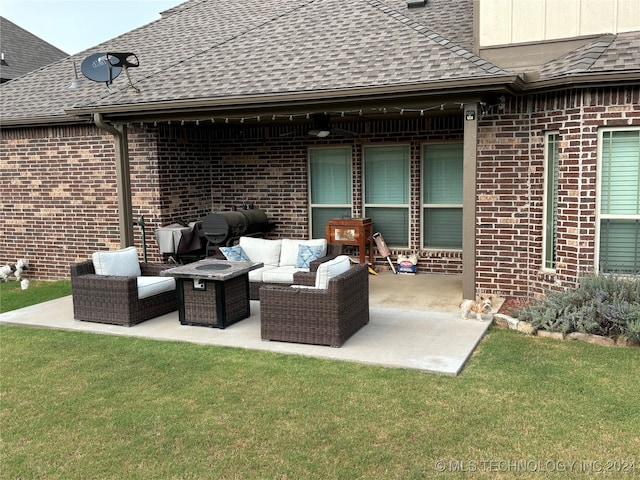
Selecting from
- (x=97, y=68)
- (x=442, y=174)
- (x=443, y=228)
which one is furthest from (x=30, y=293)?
(x=442, y=174)

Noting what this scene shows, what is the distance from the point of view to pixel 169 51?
1187cm

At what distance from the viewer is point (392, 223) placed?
34.9ft

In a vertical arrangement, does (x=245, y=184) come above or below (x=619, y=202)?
above

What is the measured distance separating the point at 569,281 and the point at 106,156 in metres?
7.60

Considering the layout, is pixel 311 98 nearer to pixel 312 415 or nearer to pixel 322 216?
pixel 322 216

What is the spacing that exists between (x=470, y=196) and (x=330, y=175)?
396 centimetres

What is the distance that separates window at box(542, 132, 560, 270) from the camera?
24.6 feet

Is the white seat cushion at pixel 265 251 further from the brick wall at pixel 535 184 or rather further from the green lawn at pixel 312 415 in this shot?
the brick wall at pixel 535 184

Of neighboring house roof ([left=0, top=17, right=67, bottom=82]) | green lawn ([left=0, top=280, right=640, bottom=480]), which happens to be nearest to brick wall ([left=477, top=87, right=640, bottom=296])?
green lawn ([left=0, top=280, right=640, bottom=480])

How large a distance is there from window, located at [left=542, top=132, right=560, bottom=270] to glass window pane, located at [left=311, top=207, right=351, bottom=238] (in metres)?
4.03

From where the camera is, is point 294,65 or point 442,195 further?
point 442,195

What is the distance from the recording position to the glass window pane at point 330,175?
1088 cm

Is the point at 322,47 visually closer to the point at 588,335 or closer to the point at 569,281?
the point at 569,281

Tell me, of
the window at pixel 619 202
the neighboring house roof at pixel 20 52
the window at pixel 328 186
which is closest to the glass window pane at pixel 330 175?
the window at pixel 328 186
